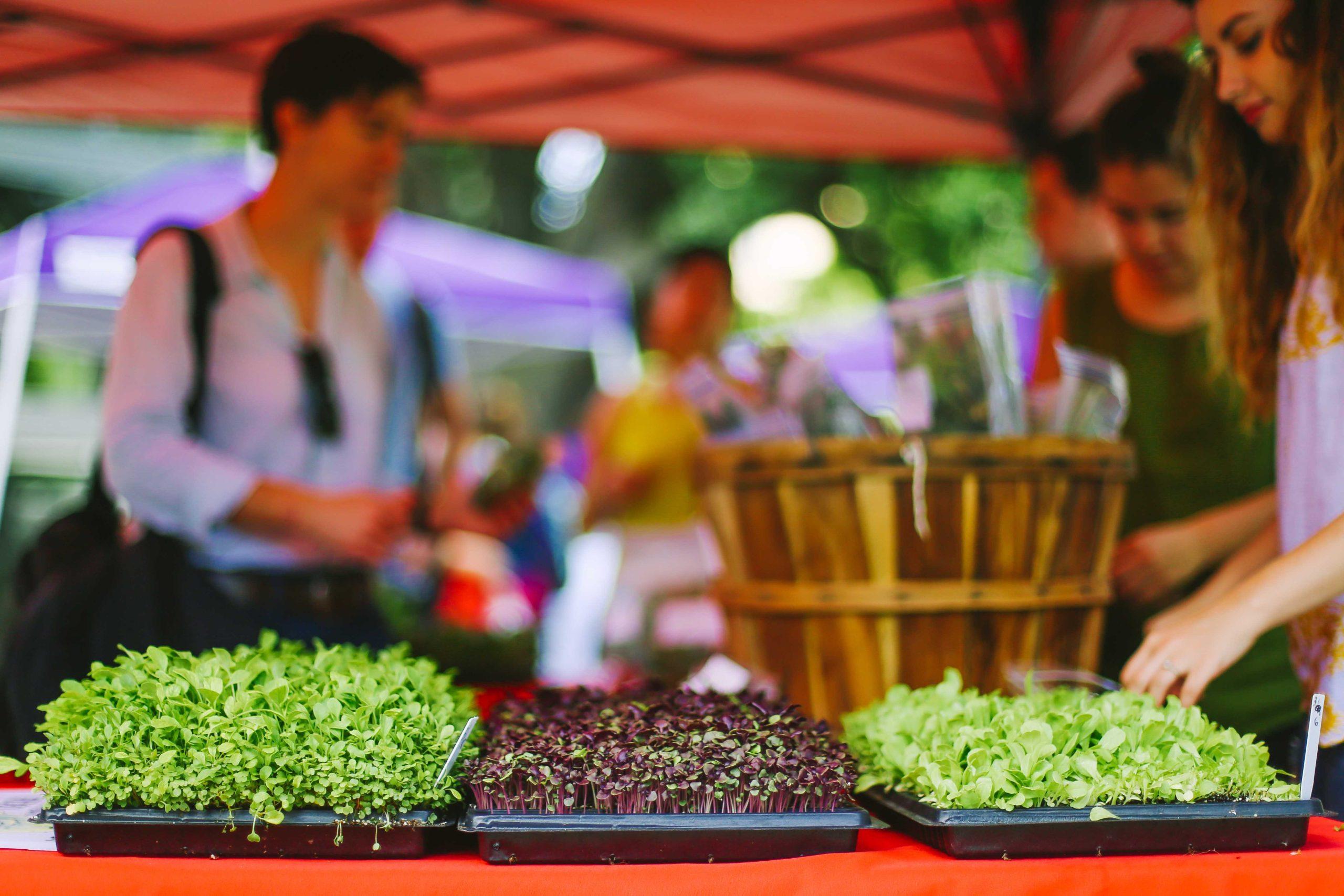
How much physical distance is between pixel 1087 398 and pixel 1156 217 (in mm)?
643

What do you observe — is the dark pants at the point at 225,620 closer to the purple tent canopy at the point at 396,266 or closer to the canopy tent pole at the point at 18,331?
the canopy tent pole at the point at 18,331

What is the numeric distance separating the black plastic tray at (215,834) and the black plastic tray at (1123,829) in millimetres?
593

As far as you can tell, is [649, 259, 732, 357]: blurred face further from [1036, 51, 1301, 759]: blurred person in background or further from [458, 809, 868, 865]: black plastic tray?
[458, 809, 868, 865]: black plastic tray

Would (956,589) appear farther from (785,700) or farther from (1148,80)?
(1148,80)

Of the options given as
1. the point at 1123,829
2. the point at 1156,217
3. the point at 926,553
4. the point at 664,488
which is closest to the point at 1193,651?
the point at 1123,829

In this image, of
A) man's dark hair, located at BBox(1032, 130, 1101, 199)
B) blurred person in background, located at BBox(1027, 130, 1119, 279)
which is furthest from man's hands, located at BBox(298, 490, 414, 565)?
man's dark hair, located at BBox(1032, 130, 1101, 199)

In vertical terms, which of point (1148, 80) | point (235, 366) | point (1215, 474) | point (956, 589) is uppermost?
point (1148, 80)

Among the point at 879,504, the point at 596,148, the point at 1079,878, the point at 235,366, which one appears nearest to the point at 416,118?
the point at 235,366

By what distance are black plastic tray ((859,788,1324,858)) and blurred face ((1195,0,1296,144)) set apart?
977 mm

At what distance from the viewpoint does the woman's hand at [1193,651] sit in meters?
1.39

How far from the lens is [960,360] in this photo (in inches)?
69.4

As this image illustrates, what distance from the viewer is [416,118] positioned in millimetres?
3539

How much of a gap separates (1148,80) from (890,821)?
1645 mm

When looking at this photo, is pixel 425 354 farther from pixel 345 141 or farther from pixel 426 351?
pixel 345 141
